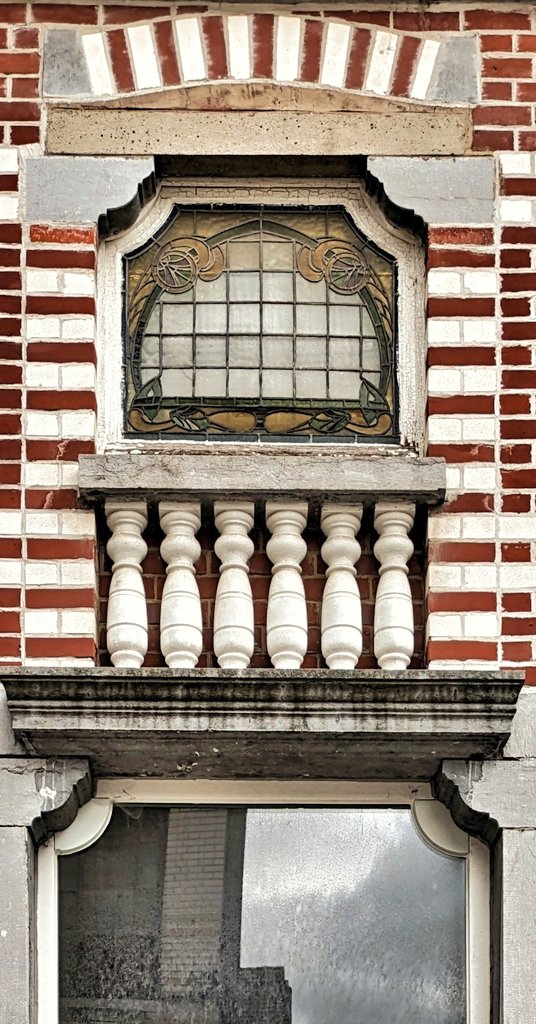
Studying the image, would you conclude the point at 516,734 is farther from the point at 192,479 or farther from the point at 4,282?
the point at 4,282

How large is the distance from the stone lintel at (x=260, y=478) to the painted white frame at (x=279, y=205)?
0.28 metres

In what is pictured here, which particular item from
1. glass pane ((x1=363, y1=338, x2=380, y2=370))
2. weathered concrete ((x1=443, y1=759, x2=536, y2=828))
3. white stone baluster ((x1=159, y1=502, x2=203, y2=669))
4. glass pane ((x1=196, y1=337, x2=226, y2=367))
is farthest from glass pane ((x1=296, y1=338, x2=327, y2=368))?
weathered concrete ((x1=443, y1=759, x2=536, y2=828))

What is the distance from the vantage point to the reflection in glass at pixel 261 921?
9.04 m

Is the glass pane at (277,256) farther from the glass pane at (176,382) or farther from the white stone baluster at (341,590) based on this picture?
the white stone baluster at (341,590)

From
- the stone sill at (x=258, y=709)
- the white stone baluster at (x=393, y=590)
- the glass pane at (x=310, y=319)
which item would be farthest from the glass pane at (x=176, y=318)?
the stone sill at (x=258, y=709)

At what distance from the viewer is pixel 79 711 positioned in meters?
8.84

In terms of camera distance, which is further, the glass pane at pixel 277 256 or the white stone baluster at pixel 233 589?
the glass pane at pixel 277 256

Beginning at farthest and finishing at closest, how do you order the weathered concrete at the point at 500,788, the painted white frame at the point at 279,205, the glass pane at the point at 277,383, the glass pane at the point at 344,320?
the glass pane at the point at 344,320
the glass pane at the point at 277,383
the painted white frame at the point at 279,205
the weathered concrete at the point at 500,788

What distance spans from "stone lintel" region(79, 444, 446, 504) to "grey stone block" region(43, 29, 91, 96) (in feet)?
4.99

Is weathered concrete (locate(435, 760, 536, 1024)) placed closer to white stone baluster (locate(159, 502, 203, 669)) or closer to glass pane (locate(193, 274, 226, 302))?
white stone baluster (locate(159, 502, 203, 669))

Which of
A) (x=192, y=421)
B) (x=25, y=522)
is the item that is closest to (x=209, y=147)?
(x=192, y=421)

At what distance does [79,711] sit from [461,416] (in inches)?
72.8

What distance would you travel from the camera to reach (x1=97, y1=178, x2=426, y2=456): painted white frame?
960cm

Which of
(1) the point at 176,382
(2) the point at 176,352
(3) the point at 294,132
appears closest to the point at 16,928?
(1) the point at 176,382
